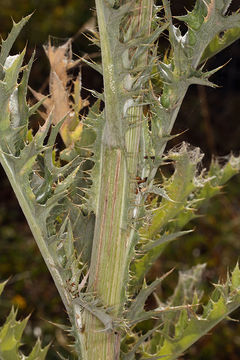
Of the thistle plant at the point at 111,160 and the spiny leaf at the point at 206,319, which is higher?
the thistle plant at the point at 111,160

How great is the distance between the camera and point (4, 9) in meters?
4.25

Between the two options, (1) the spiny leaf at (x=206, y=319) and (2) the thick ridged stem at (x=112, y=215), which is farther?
(1) the spiny leaf at (x=206, y=319)

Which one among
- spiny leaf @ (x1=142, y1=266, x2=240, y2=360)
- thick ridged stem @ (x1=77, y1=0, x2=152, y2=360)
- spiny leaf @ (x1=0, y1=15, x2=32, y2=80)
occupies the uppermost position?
spiny leaf @ (x1=0, y1=15, x2=32, y2=80)

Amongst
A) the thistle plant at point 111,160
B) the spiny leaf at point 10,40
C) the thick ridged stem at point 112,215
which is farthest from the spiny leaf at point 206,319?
the spiny leaf at point 10,40

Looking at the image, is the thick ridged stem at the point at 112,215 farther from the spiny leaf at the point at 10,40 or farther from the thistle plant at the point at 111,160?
the spiny leaf at the point at 10,40

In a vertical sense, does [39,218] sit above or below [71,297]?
above

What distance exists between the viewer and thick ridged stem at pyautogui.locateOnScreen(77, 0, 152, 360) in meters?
0.93

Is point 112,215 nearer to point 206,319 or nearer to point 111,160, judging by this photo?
point 111,160

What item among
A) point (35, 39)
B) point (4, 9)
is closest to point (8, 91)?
point (35, 39)

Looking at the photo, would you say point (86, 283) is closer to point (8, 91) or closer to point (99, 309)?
point (99, 309)

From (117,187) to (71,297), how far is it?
22 cm

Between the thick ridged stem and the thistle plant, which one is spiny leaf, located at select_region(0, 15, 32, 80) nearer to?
the thistle plant

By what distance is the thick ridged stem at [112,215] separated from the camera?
93 centimetres

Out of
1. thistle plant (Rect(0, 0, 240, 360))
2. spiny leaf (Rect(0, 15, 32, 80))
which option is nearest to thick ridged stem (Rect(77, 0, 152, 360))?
thistle plant (Rect(0, 0, 240, 360))
